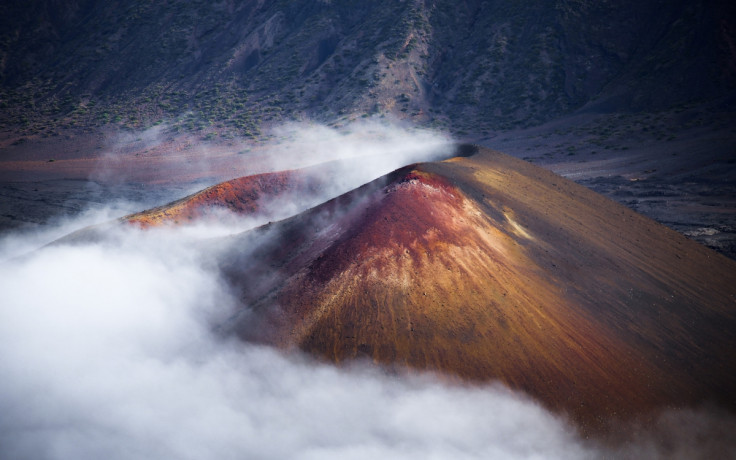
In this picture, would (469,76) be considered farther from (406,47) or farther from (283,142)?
(283,142)

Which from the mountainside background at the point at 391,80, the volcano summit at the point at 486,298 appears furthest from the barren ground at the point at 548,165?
the volcano summit at the point at 486,298

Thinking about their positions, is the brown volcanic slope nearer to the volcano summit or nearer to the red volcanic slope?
the volcano summit

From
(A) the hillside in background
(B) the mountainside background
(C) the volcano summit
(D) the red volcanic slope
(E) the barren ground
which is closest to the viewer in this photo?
(C) the volcano summit

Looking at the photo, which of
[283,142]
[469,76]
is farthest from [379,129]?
[469,76]

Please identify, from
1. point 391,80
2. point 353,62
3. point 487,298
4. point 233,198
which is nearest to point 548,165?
point 391,80

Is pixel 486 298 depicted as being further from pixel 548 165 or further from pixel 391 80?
pixel 391 80

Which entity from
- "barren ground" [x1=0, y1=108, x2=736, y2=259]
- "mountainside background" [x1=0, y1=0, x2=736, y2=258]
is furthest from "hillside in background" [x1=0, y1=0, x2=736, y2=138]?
"barren ground" [x1=0, y1=108, x2=736, y2=259]
